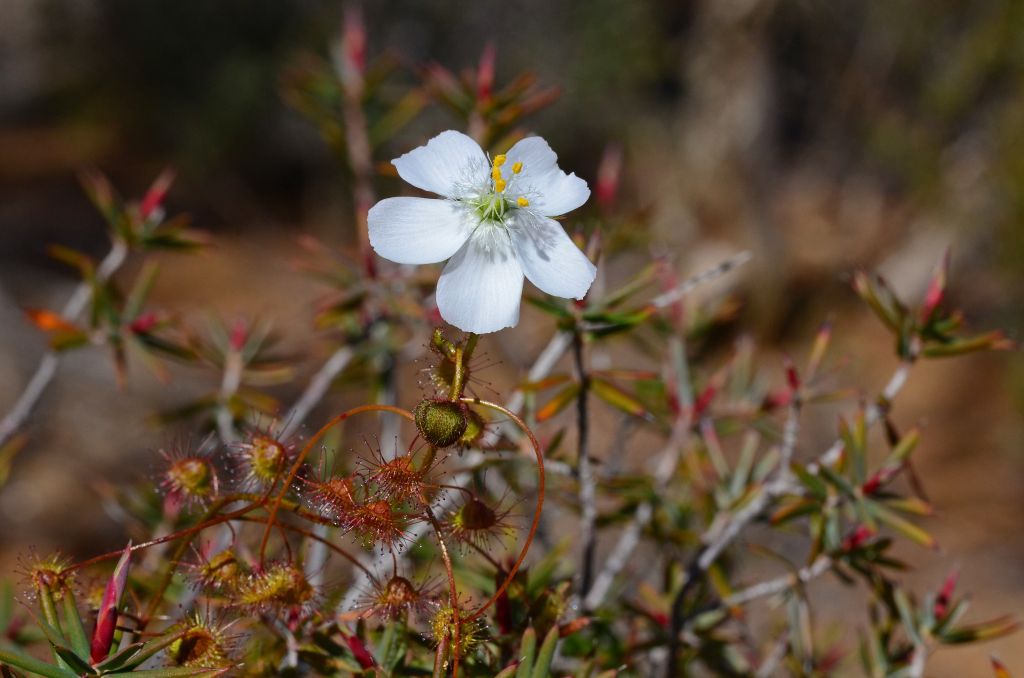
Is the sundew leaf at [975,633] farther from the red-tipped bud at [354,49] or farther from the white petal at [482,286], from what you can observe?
the red-tipped bud at [354,49]

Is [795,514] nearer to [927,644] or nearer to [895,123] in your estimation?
[927,644]

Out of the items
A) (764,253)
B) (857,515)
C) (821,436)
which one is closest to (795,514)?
(857,515)

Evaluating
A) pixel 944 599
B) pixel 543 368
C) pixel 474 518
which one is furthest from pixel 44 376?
pixel 944 599

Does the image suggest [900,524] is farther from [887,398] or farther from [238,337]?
[238,337]

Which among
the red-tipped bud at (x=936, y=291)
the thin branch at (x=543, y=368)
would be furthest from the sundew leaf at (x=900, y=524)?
the thin branch at (x=543, y=368)

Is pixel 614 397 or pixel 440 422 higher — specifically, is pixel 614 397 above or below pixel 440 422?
above

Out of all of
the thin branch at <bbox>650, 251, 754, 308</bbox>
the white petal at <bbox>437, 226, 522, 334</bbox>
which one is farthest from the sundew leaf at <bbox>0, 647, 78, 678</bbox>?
the thin branch at <bbox>650, 251, 754, 308</bbox>
